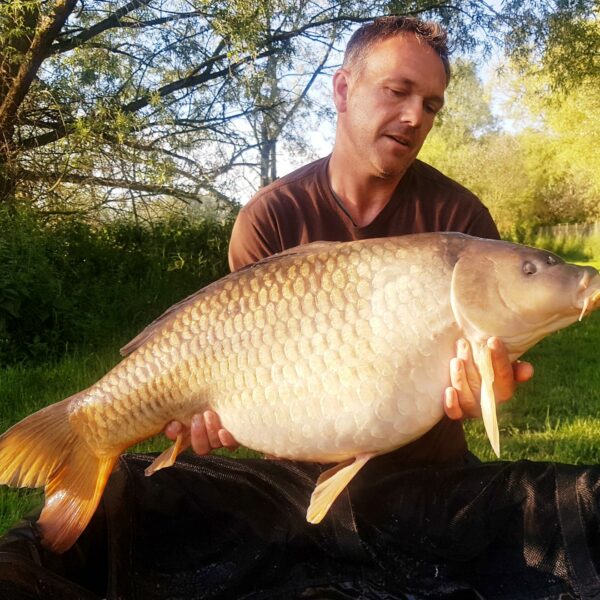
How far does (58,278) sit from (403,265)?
136 inches

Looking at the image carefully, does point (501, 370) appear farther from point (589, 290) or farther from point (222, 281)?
point (222, 281)

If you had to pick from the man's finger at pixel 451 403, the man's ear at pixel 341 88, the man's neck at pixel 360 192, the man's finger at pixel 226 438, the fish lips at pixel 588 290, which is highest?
the man's ear at pixel 341 88

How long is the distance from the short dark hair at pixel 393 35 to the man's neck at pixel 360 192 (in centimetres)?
27

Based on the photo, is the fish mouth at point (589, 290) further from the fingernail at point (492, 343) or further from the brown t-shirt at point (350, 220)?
the brown t-shirt at point (350, 220)

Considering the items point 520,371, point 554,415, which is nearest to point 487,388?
point 520,371

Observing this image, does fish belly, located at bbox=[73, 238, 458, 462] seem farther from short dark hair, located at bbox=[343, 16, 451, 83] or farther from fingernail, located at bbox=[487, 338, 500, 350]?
short dark hair, located at bbox=[343, 16, 451, 83]

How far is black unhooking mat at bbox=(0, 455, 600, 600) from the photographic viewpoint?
4.71 feet

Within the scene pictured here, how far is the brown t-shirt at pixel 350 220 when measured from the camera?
1721 millimetres

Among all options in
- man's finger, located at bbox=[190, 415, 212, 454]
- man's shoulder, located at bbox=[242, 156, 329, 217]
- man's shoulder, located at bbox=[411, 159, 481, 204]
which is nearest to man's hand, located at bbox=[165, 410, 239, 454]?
man's finger, located at bbox=[190, 415, 212, 454]

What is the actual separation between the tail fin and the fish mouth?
927 mm

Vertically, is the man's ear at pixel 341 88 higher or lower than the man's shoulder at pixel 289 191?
higher

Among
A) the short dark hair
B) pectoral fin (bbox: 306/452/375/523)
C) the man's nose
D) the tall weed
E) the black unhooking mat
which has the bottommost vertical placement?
the tall weed

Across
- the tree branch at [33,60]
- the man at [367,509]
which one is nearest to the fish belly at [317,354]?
the man at [367,509]

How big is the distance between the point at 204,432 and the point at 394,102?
2.93ft
